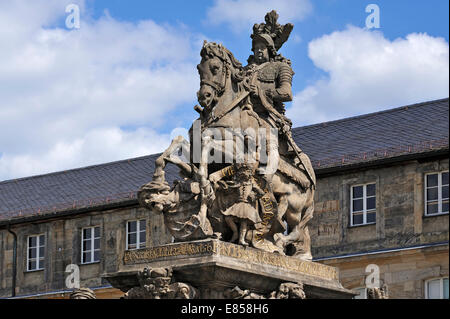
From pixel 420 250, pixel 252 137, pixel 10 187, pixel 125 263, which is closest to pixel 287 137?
pixel 252 137

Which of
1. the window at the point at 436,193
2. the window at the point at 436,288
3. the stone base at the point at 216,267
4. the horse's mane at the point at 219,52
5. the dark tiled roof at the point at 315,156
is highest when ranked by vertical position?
the dark tiled roof at the point at 315,156

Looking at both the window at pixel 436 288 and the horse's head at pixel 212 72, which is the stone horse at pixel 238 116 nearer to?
the horse's head at pixel 212 72

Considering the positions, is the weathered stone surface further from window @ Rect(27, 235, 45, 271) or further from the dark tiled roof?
window @ Rect(27, 235, 45, 271)

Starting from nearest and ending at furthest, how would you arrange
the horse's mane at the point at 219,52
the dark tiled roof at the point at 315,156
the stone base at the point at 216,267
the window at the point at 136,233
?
the stone base at the point at 216,267
the horse's mane at the point at 219,52
the dark tiled roof at the point at 315,156
the window at the point at 136,233

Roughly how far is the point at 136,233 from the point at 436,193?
11454 mm

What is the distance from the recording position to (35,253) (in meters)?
64.6

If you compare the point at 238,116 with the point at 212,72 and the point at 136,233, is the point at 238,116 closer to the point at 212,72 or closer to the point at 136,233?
the point at 212,72

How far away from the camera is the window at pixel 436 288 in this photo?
2096 inches

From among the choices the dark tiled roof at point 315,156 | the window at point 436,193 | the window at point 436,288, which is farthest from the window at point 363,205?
the window at point 436,288

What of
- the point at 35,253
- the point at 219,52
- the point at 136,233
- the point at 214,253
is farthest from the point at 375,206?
the point at 214,253

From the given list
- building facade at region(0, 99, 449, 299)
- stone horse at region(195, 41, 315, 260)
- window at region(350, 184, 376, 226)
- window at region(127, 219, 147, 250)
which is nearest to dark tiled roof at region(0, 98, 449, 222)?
building facade at region(0, 99, 449, 299)

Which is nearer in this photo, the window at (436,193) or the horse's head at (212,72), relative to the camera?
the horse's head at (212,72)

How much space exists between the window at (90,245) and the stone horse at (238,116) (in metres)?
37.1

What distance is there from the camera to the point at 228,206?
24094 millimetres
